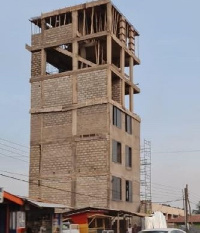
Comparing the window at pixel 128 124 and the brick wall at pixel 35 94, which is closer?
the brick wall at pixel 35 94

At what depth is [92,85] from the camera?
4738 centimetres

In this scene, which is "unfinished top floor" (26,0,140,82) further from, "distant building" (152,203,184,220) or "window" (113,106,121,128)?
"distant building" (152,203,184,220)

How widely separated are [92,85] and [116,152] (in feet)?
23.2

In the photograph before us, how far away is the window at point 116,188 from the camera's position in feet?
149

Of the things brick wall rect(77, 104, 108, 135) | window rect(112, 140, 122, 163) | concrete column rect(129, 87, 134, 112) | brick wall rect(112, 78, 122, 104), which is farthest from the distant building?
brick wall rect(77, 104, 108, 135)

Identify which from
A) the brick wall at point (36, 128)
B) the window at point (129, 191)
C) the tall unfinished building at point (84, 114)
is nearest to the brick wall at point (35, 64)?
the tall unfinished building at point (84, 114)

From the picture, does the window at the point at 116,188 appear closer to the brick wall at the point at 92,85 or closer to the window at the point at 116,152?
the window at the point at 116,152

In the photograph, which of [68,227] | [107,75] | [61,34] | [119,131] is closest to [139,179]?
[119,131]

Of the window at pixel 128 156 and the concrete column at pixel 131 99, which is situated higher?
the concrete column at pixel 131 99

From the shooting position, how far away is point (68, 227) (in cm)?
2498

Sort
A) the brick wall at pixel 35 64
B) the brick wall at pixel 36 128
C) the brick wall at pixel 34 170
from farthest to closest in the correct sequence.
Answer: the brick wall at pixel 35 64 < the brick wall at pixel 36 128 < the brick wall at pixel 34 170

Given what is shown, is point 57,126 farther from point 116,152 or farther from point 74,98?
point 116,152

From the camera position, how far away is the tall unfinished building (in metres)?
45.5

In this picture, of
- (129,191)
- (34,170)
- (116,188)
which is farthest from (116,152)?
(34,170)
